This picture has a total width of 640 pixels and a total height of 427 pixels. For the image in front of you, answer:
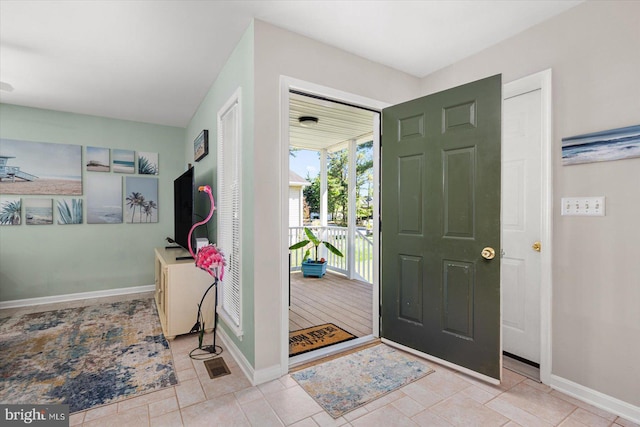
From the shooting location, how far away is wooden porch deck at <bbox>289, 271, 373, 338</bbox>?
11.0 feet

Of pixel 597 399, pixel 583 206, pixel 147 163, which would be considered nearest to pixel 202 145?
pixel 147 163

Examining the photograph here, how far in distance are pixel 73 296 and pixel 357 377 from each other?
4.22m

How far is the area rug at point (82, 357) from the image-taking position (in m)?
2.08

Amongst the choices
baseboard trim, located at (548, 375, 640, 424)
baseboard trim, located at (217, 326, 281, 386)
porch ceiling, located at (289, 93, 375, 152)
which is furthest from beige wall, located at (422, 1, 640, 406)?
baseboard trim, located at (217, 326, 281, 386)

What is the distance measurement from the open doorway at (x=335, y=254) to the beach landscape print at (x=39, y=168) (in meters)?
3.10

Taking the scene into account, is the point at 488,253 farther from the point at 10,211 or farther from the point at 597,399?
the point at 10,211

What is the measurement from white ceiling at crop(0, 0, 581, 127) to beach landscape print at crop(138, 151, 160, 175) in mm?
1422

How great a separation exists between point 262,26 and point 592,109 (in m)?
2.29

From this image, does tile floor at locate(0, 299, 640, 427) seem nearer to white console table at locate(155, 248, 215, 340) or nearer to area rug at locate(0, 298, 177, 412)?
area rug at locate(0, 298, 177, 412)

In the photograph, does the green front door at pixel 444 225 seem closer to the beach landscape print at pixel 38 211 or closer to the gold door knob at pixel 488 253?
the gold door knob at pixel 488 253

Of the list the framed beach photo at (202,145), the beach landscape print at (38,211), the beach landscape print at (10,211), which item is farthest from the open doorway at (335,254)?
the beach landscape print at (10,211)

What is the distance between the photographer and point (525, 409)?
1884 millimetres

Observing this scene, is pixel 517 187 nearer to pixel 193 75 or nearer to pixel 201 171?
pixel 193 75

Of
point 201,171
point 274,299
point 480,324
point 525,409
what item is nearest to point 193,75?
point 201,171
